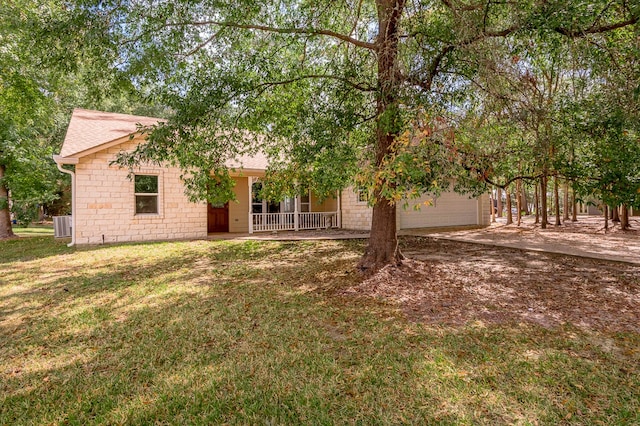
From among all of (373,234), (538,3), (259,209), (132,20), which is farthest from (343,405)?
(259,209)

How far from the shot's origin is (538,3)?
4457 mm

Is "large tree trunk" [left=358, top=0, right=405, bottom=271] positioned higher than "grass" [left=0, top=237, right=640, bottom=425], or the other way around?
"large tree trunk" [left=358, top=0, right=405, bottom=271]

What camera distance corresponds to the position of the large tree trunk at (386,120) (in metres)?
5.16

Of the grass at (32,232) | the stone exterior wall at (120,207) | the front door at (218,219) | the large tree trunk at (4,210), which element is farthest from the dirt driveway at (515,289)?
the grass at (32,232)

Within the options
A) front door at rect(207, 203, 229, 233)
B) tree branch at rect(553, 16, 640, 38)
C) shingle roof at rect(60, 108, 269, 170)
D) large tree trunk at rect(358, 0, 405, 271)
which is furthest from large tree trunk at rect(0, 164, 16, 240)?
tree branch at rect(553, 16, 640, 38)

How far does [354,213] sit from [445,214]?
4542 millimetres

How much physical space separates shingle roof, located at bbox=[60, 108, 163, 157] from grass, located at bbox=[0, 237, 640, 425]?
258 inches

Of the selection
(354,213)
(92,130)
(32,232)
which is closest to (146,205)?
(92,130)

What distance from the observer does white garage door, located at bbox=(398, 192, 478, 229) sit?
50.5ft

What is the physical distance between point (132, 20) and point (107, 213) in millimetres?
7405

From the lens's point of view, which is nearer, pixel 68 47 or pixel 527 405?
pixel 527 405

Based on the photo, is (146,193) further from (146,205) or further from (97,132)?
(97,132)

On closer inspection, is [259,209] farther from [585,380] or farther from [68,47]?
[585,380]

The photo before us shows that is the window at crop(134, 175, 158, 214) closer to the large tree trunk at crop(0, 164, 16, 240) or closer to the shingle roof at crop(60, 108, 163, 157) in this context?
the shingle roof at crop(60, 108, 163, 157)
